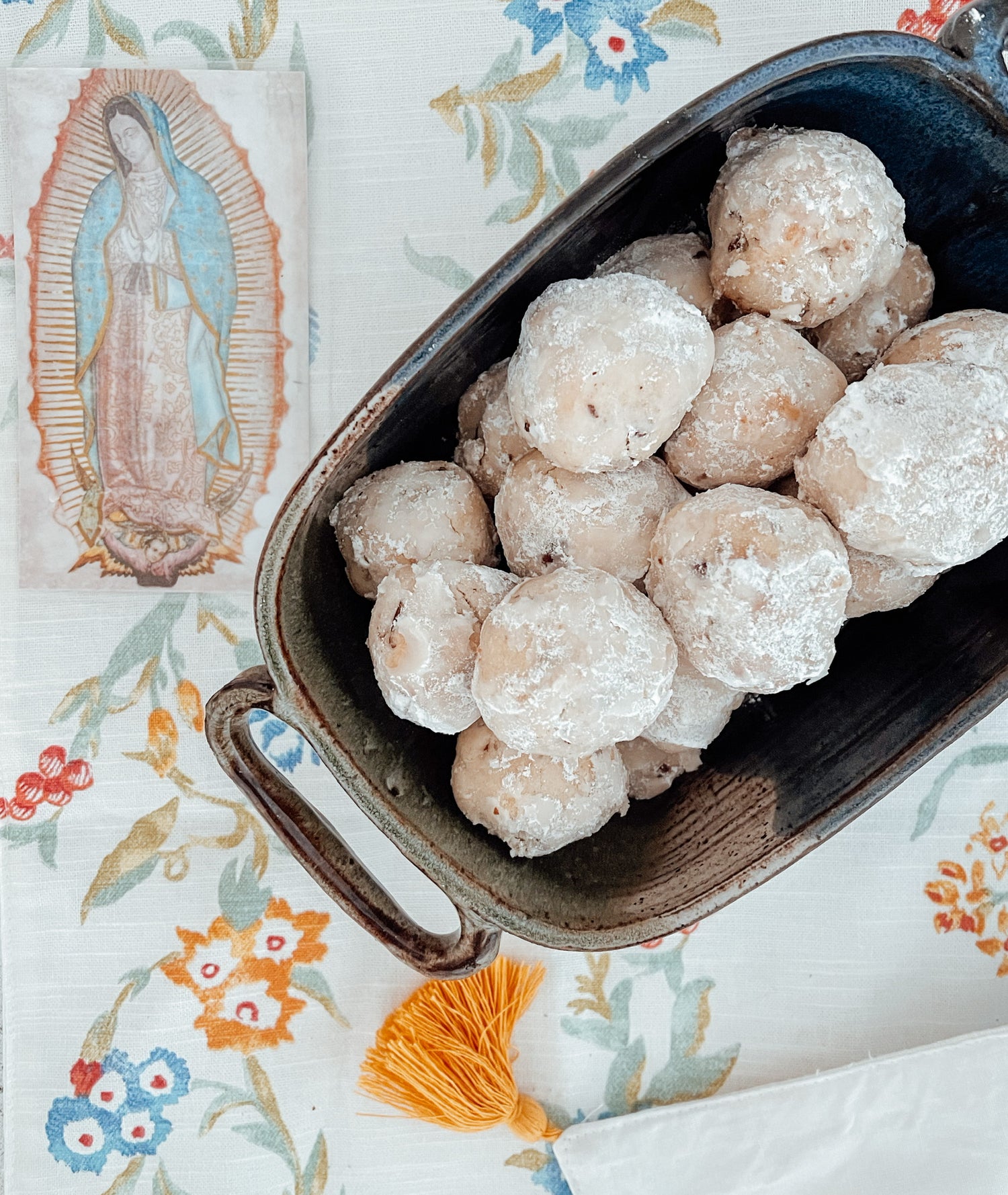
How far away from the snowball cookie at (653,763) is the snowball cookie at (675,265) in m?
0.30

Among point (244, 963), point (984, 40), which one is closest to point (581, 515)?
point (984, 40)

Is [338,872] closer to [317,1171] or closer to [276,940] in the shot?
[276,940]

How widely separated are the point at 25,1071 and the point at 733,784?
72 cm

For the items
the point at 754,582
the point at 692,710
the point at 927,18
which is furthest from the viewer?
the point at 927,18

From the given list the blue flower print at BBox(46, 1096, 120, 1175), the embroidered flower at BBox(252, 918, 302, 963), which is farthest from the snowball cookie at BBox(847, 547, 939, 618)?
the blue flower print at BBox(46, 1096, 120, 1175)

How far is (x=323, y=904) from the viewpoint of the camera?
93cm

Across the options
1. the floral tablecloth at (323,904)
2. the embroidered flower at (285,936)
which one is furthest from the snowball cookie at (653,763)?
the embroidered flower at (285,936)

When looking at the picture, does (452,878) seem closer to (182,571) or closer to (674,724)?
(674,724)

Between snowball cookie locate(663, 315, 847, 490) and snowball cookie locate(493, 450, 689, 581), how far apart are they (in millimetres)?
41

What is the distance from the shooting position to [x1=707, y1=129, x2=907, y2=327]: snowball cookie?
583 millimetres

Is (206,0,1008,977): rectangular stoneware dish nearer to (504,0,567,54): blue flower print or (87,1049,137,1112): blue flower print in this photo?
(504,0,567,54): blue flower print

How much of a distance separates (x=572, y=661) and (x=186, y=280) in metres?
0.55

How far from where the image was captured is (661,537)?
59 cm

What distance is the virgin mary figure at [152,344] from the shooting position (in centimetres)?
88
